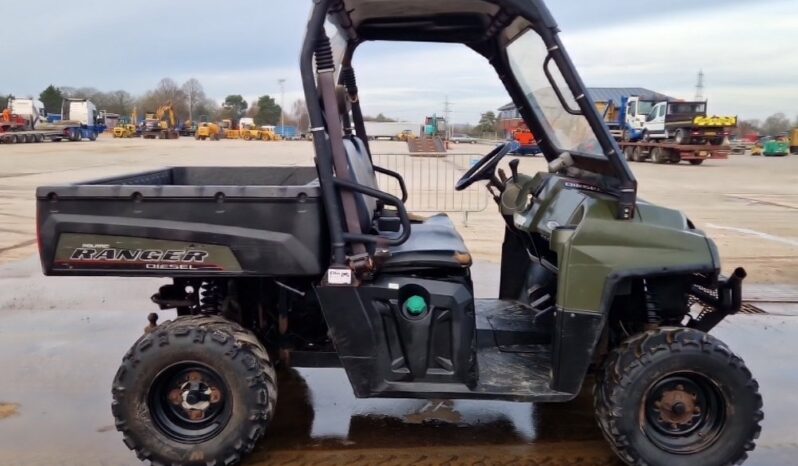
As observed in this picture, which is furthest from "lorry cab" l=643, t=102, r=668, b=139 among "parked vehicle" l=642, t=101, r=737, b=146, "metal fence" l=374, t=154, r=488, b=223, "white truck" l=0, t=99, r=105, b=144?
"white truck" l=0, t=99, r=105, b=144

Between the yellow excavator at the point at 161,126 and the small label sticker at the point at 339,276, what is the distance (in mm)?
57834

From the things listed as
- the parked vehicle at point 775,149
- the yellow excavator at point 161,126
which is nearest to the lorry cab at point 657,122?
the parked vehicle at point 775,149

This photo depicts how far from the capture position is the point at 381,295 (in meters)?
3.23

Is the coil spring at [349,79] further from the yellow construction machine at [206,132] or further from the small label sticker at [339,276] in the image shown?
the yellow construction machine at [206,132]

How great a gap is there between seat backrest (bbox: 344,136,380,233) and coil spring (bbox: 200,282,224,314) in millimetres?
868

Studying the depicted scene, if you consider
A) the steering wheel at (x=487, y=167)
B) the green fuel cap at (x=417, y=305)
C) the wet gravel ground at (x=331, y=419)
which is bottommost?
the wet gravel ground at (x=331, y=419)

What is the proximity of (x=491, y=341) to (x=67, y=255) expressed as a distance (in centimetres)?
225

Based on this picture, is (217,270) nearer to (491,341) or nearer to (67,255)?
(67,255)

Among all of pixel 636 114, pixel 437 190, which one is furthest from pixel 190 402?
pixel 636 114

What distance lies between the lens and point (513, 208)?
450cm

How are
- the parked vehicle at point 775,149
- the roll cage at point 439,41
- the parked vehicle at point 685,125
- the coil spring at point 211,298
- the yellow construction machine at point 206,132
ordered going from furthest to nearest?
the yellow construction machine at point 206,132, the parked vehicle at point 775,149, the parked vehicle at point 685,125, the coil spring at point 211,298, the roll cage at point 439,41

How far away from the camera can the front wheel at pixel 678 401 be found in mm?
3156

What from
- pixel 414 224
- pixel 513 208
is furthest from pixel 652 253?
pixel 414 224

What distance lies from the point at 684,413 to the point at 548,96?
1.79m
